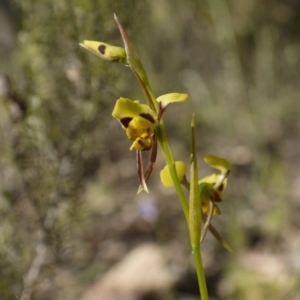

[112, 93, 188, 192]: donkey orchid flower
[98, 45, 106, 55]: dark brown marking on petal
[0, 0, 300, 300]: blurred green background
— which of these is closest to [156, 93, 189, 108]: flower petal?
[112, 93, 188, 192]: donkey orchid flower

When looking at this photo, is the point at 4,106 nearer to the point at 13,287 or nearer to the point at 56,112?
the point at 56,112

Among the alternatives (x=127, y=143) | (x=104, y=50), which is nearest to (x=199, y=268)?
(x=104, y=50)

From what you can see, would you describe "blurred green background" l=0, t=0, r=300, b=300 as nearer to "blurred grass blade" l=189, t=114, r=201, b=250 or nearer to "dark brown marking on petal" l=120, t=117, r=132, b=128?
"dark brown marking on petal" l=120, t=117, r=132, b=128

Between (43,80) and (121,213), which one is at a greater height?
(43,80)

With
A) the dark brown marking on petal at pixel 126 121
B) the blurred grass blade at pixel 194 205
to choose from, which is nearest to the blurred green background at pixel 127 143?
the dark brown marking on petal at pixel 126 121

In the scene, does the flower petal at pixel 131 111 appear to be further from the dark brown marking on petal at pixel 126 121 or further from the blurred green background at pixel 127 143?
the blurred green background at pixel 127 143

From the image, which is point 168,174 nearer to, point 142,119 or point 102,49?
point 142,119

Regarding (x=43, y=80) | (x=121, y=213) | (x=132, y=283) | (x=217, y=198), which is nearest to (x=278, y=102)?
(x=121, y=213)
